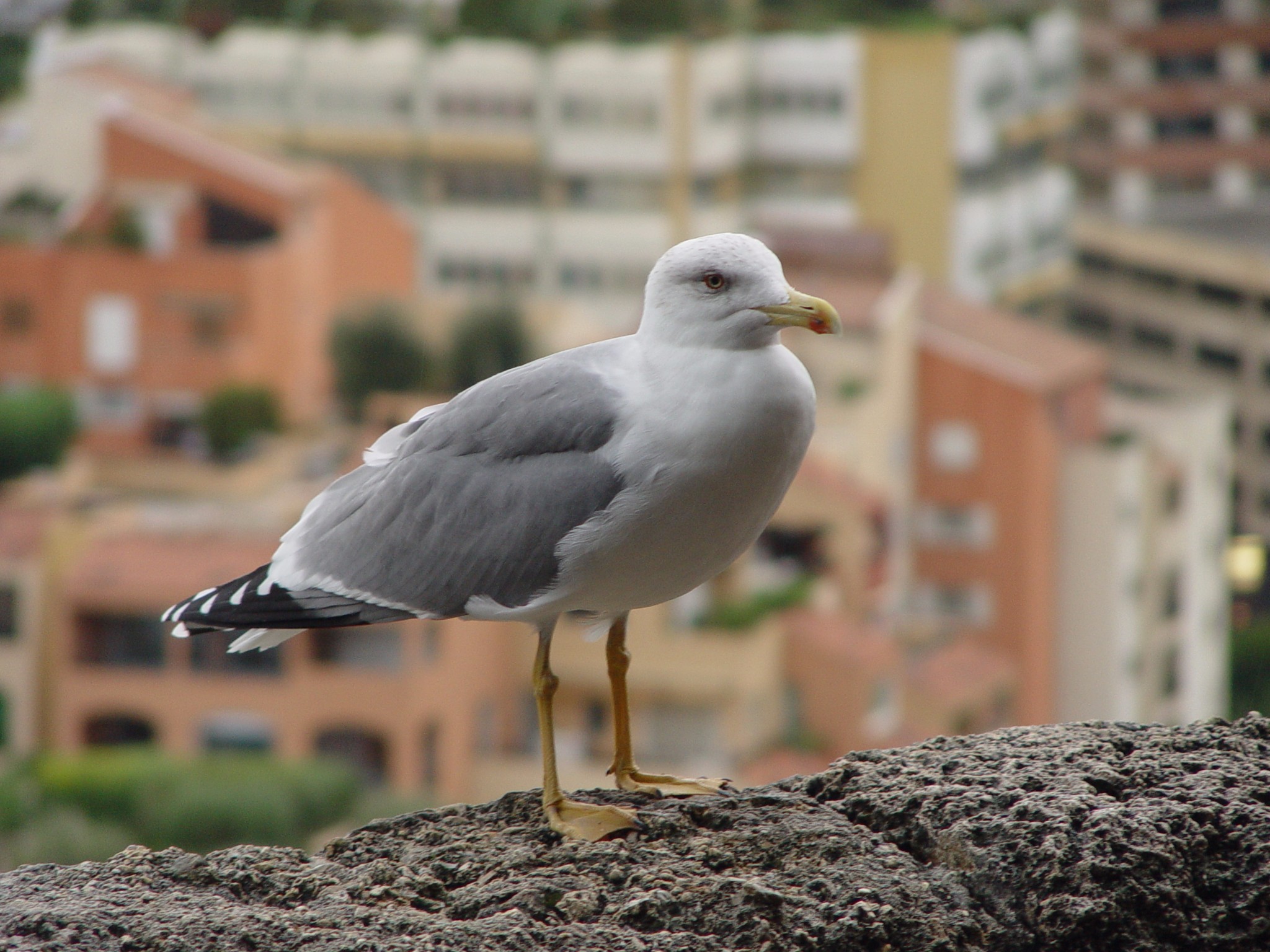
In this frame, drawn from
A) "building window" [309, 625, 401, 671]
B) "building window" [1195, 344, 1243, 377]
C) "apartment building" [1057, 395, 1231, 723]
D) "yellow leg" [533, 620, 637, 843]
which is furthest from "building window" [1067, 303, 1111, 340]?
"yellow leg" [533, 620, 637, 843]

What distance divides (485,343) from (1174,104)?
62.5 feet

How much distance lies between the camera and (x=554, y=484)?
2.87 metres

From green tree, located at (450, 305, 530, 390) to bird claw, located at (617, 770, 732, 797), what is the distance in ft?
83.4

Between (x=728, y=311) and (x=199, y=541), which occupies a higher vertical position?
(x=728, y=311)

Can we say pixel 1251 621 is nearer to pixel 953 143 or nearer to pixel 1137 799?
pixel 953 143

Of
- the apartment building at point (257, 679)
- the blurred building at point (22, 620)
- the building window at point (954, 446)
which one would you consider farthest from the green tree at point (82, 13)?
the building window at point (954, 446)

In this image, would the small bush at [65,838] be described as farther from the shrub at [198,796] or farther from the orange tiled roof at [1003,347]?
the orange tiled roof at [1003,347]

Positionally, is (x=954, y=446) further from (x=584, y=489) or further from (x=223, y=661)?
(x=584, y=489)

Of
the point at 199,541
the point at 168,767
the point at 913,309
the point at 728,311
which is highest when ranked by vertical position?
the point at 728,311

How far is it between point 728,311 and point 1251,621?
103 ft

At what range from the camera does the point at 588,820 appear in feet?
9.47

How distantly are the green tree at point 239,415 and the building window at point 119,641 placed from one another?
7.32m

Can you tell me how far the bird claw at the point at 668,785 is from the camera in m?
3.13

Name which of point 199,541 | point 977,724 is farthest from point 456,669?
point 977,724
